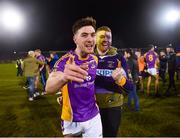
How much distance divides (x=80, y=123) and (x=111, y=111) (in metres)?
0.92

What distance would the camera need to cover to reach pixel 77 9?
198ft

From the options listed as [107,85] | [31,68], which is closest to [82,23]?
[107,85]

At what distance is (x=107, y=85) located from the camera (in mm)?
4473

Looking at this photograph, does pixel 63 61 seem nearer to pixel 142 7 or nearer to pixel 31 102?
pixel 31 102

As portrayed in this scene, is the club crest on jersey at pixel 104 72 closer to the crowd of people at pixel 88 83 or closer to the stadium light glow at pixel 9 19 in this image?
the crowd of people at pixel 88 83

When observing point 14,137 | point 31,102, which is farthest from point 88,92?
point 31,102

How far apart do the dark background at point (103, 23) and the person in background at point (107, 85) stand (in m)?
43.0

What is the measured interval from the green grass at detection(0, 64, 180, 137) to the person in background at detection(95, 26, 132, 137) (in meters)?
2.92

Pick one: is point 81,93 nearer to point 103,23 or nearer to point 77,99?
point 77,99

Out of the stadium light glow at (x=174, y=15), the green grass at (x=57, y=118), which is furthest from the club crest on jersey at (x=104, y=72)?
the stadium light glow at (x=174, y=15)

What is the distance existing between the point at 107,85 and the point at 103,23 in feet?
189

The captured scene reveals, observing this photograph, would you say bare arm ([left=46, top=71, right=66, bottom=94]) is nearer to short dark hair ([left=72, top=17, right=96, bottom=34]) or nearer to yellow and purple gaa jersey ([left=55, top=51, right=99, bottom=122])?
yellow and purple gaa jersey ([left=55, top=51, right=99, bottom=122])

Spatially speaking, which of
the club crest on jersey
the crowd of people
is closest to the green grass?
the crowd of people

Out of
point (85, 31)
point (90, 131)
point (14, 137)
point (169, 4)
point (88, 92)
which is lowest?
point (14, 137)
